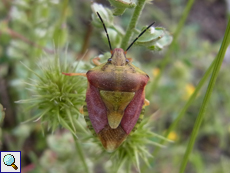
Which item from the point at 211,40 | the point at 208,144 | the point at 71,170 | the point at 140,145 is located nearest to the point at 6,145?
the point at 71,170

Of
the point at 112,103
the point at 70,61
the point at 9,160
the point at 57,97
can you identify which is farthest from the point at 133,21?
the point at 9,160

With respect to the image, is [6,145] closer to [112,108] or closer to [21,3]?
[21,3]

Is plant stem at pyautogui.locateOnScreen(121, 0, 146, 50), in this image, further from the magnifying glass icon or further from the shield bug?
the magnifying glass icon

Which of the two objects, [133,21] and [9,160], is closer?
[133,21]

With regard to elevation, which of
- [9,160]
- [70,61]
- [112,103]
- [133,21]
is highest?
[133,21]

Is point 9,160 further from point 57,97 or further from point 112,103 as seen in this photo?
point 112,103

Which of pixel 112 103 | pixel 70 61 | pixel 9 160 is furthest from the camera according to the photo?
pixel 70 61

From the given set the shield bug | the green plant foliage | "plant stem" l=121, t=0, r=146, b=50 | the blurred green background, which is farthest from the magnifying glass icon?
"plant stem" l=121, t=0, r=146, b=50

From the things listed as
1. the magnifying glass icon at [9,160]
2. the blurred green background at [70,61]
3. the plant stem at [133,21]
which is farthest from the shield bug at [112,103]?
the magnifying glass icon at [9,160]
